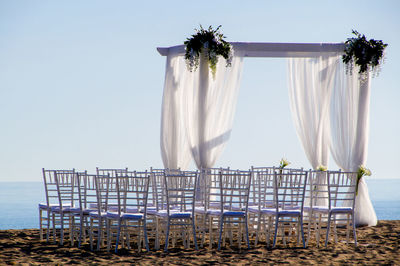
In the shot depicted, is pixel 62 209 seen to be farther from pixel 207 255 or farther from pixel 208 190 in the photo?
pixel 207 255

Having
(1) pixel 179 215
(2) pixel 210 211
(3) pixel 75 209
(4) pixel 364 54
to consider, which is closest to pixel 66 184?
(3) pixel 75 209

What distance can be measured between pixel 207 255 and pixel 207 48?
4.12 meters

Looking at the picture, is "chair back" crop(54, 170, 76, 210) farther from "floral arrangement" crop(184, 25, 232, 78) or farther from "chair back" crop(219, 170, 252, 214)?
"floral arrangement" crop(184, 25, 232, 78)

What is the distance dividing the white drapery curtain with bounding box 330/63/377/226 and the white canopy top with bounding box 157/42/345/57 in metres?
0.41

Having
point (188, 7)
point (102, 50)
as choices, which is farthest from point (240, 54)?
point (102, 50)

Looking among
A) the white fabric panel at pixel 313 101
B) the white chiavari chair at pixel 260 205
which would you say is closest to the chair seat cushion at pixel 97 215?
the white chiavari chair at pixel 260 205

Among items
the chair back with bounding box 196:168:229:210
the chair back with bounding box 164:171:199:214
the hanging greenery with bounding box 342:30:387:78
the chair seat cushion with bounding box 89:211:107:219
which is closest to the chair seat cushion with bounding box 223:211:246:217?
the chair back with bounding box 196:168:229:210

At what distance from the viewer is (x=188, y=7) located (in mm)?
15523

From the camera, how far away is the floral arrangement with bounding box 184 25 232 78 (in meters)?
8.70

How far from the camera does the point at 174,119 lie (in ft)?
30.8

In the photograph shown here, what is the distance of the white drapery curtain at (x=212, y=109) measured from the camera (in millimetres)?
8859

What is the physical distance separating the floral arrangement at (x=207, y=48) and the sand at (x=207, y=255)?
3557 mm

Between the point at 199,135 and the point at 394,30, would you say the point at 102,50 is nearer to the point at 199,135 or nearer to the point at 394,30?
the point at 394,30

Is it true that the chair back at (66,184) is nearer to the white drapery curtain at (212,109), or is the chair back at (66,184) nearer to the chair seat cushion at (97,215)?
the chair seat cushion at (97,215)
